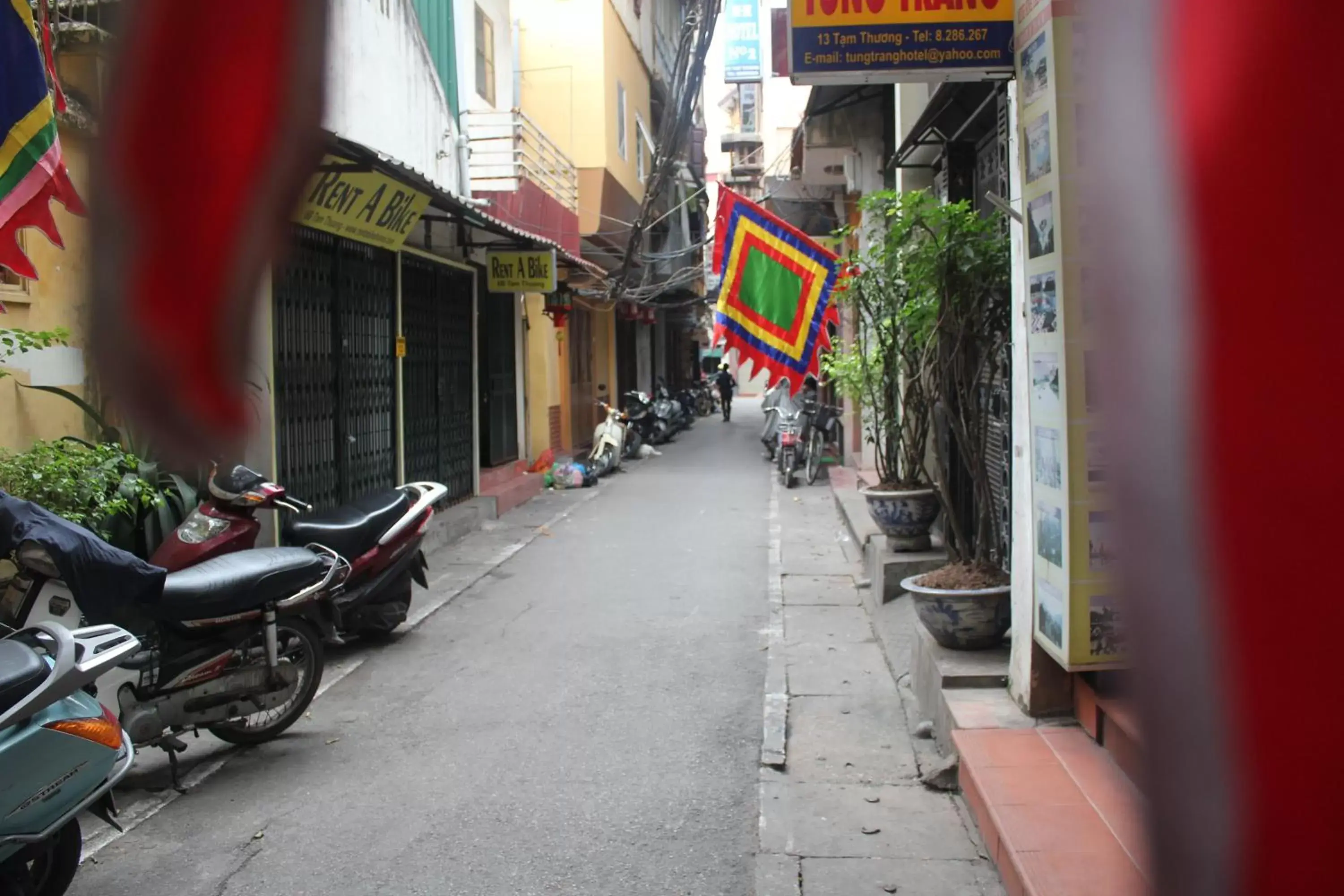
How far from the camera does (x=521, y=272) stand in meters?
10.2

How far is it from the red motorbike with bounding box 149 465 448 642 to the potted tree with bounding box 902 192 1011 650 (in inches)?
109

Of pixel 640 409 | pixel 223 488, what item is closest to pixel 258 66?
pixel 223 488

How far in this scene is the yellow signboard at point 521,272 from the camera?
9859 mm

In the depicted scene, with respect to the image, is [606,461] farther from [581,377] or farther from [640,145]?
[640,145]

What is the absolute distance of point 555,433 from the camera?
16.1 metres

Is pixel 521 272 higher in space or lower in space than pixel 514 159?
lower

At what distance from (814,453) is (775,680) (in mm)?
Answer: 8298

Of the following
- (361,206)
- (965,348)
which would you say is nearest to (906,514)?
(965,348)

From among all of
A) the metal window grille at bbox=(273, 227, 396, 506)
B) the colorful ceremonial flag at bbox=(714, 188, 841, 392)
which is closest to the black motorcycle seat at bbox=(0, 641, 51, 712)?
the metal window grille at bbox=(273, 227, 396, 506)

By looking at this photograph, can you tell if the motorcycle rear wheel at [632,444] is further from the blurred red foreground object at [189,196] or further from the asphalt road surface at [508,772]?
the blurred red foreground object at [189,196]

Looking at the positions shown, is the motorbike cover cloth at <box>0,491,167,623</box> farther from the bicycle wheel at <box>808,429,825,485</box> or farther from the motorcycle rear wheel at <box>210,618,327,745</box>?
the bicycle wheel at <box>808,429,825,485</box>

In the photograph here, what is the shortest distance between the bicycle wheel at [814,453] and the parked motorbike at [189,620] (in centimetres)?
922

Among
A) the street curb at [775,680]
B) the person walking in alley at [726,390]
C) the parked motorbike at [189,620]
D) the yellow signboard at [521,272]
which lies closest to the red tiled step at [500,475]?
the yellow signboard at [521,272]

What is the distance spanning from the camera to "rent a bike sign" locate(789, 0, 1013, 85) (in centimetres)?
281
